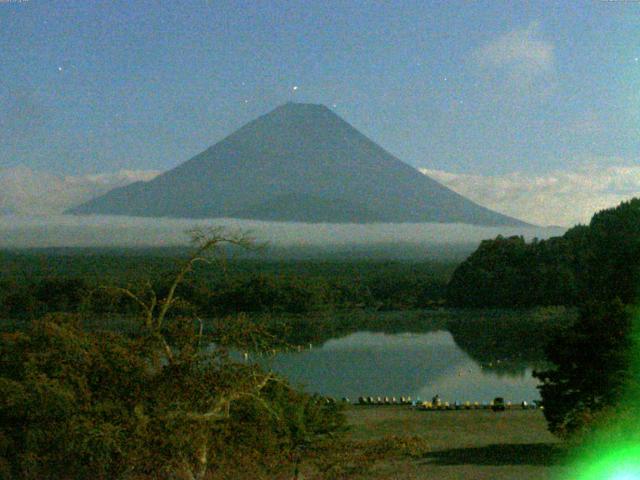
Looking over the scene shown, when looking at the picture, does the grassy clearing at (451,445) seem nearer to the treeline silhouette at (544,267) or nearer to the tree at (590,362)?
the tree at (590,362)

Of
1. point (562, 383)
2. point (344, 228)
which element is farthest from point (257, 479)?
point (344, 228)

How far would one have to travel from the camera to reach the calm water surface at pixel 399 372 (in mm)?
28531

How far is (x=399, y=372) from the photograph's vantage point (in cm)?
3550

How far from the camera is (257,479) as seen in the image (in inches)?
228

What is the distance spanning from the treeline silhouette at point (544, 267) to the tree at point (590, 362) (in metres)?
46.2

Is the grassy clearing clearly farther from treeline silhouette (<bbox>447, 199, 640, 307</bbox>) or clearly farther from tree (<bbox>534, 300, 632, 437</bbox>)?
treeline silhouette (<bbox>447, 199, 640, 307</bbox>)

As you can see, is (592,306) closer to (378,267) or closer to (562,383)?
(562,383)

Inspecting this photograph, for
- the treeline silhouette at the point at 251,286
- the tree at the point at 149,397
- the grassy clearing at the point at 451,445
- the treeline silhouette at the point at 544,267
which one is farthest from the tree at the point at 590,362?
the treeline silhouette at the point at 544,267

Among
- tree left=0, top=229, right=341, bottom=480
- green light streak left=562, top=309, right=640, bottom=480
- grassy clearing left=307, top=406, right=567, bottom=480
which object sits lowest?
grassy clearing left=307, top=406, right=567, bottom=480

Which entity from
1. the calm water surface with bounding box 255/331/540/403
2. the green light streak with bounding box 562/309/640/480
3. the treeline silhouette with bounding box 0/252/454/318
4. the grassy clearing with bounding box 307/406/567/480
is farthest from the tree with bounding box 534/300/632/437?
the treeline silhouette with bounding box 0/252/454/318

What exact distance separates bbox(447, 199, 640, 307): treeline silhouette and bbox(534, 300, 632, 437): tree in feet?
152

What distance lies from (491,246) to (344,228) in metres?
57.3

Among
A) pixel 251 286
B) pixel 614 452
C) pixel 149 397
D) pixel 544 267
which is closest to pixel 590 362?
pixel 614 452

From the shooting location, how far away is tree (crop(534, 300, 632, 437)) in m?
12.0
